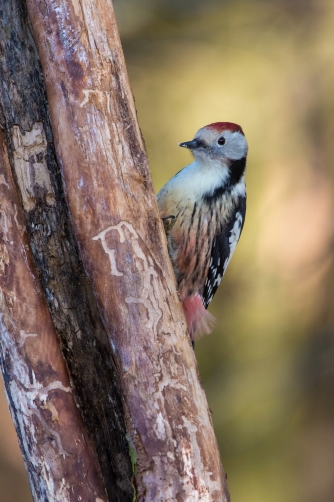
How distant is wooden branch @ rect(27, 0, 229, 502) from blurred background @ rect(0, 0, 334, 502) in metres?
3.06

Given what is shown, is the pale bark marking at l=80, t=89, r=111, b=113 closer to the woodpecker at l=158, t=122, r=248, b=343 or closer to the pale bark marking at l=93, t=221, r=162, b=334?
the pale bark marking at l=93, t=221, r=162, b=334

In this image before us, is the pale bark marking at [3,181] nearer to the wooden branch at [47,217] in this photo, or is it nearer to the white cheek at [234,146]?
the wooden branch at [47,217]

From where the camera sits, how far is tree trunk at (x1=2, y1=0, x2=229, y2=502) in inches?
67.3

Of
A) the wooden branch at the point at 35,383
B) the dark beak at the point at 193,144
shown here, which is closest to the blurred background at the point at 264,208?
the dark beak at the point at 193,144

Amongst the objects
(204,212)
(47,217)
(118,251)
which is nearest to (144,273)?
(118,251)

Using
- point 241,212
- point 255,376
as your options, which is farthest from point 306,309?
point 241,212

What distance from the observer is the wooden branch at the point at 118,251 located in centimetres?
171

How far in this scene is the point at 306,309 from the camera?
5.01 m

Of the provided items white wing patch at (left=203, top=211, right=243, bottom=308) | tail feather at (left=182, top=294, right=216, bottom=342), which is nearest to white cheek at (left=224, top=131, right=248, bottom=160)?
white wing patch at (left=203, top=211, right=243, bottom=308)

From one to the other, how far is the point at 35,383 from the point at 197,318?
1.06 meters

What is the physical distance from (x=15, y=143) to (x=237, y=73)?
3.36m

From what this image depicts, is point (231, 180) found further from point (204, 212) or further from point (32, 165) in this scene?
point (32, 165)

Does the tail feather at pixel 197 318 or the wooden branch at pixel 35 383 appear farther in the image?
the tail feather at pixel 197 318

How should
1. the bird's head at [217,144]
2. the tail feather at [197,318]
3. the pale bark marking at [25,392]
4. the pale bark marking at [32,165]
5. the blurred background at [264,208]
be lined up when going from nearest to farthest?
the pale bark marking at [25,392]
the pale bark marking at [32,165]
the tail feather at [197,318]
the bird's head at [217,144]
the blurred background at [264,208]
